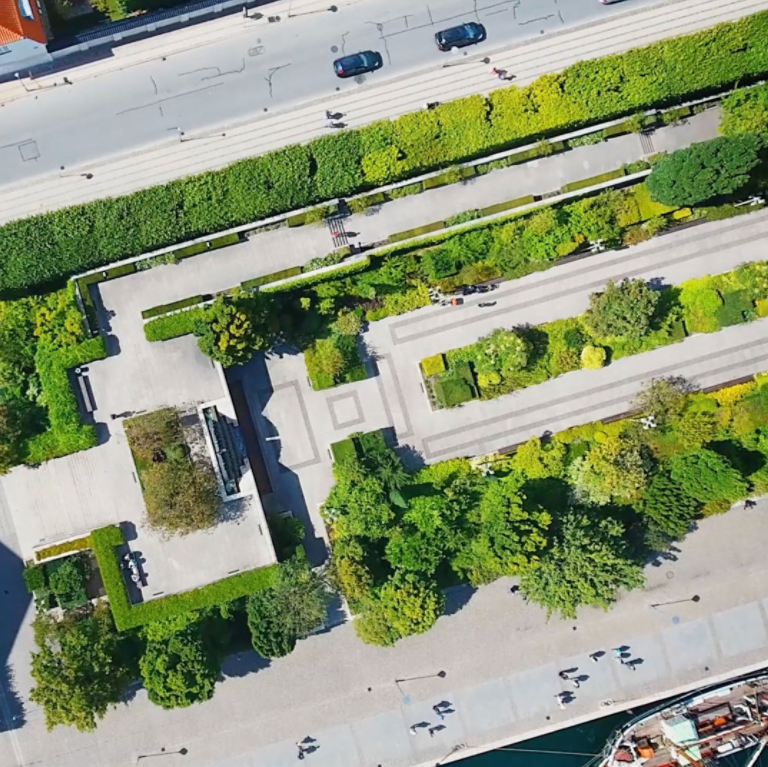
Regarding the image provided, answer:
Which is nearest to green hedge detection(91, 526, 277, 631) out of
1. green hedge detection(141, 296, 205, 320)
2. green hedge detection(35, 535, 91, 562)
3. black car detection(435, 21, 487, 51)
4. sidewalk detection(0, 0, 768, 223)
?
green hedge detection(35, 535, 91, 562)

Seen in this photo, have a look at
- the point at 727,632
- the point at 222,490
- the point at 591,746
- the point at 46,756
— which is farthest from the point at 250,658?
the point at 727,632

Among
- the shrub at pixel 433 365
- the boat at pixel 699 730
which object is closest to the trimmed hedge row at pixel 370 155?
the shrub at pixel 433 365

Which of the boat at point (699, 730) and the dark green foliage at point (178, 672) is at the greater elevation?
the dark green foliage at point (178, 672)

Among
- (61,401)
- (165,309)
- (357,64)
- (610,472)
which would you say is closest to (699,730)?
(610,472)

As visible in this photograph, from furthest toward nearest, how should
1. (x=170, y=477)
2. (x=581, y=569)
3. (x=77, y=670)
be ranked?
(x=170, y=477)
(x=581, y=569)
(x=77, y=670)

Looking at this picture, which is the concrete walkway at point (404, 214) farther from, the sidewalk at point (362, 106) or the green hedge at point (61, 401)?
the sidewalk at point (362, 106)

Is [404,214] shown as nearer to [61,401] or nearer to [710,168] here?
[710,168]
